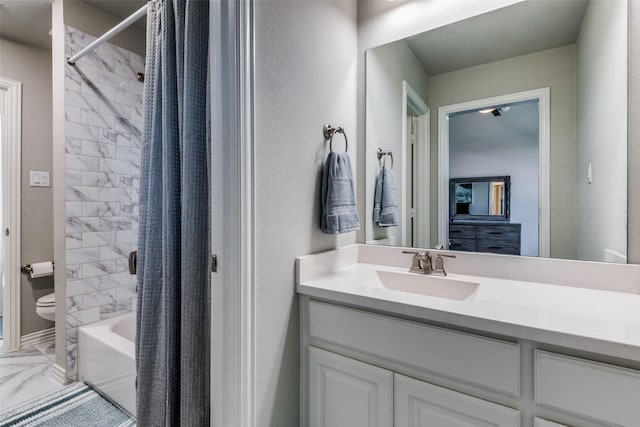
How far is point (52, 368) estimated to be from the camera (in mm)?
2061

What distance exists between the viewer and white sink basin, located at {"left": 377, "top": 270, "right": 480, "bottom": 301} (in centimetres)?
124

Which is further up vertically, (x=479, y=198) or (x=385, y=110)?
(x=385, y=110)

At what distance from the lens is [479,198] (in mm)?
1409

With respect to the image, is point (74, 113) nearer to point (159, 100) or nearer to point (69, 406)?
point (159, 100)

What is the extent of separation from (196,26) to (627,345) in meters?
1.52

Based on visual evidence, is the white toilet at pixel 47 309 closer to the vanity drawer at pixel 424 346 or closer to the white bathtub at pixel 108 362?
the white bathtub at pixel 108 362

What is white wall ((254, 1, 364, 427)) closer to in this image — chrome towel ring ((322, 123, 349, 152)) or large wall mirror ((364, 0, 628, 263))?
chrome towel ring ((322, 123, 349, 152))

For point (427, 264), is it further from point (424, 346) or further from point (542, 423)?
point (542, 423)

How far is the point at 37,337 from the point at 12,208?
1042mm

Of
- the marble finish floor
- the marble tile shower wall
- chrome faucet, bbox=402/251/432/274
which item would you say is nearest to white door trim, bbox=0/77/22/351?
the marble finish floor

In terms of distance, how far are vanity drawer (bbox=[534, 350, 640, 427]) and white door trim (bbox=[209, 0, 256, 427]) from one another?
84 cm

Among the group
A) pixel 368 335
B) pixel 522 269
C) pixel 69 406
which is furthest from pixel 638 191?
pixel 69 406

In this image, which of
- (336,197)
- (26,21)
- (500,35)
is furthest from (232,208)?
(26,21)

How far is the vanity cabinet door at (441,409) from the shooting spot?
0.84m
